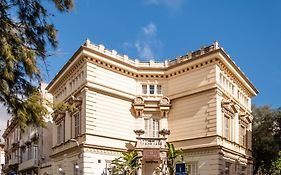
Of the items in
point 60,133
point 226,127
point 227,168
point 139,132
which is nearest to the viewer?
point 227,168

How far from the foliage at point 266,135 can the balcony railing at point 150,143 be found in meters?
18.7

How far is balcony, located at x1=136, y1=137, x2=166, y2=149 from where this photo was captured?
35.4 metres

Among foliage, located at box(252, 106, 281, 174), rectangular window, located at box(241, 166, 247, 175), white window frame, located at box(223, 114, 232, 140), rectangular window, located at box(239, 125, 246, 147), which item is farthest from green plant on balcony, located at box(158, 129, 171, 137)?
foliage, located at box(252, 106, 281, 174)

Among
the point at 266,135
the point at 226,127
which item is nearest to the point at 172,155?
the point at 226,127

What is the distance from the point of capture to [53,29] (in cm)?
1256

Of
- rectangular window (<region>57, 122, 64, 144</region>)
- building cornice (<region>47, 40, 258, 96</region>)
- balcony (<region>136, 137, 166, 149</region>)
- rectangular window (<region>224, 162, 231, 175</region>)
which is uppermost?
building cornice (<region>47, 40, 258, 96</region>)

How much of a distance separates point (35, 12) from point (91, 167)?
21.8 meters

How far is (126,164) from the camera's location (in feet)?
110

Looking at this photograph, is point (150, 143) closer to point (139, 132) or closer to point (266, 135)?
point (139, 132)

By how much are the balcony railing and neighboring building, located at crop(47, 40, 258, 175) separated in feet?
0.29

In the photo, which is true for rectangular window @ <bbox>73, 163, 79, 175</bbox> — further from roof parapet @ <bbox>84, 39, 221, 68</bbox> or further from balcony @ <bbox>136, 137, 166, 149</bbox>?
roof parapet @ <bbox>84, 39, 221, 68</bbox>

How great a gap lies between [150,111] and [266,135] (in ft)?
62.9

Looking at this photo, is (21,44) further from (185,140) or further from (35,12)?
(185,140)

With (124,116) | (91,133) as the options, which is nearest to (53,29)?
(91,133)
